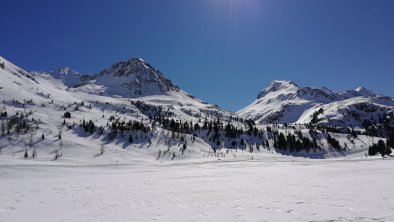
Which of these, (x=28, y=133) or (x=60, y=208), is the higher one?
(x=28, y=133)

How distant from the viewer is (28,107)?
651 feet

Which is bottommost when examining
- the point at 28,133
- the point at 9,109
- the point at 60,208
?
the point at 60,208

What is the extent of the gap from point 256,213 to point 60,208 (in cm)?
1233

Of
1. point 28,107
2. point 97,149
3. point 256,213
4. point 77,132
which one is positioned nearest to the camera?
point 256,213

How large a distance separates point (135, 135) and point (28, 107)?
8239 centimetres

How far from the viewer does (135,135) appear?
16788 centimetres

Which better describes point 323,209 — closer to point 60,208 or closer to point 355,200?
point 355,200

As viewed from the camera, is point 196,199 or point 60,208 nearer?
point 60,208

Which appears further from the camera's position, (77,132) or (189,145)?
(189,145)

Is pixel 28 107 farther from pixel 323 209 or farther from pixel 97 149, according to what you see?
pixel 323 209

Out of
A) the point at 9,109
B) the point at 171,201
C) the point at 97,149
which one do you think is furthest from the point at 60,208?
the point at 9,109

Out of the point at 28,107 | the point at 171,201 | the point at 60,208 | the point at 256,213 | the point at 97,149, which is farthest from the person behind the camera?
the point at 28,107

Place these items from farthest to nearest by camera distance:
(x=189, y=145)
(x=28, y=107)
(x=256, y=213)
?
1. (x=28, y=107)
2. (x=189, y=145)
3. (x=256, y=213)

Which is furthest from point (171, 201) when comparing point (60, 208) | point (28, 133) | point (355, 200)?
point (28, 133)
